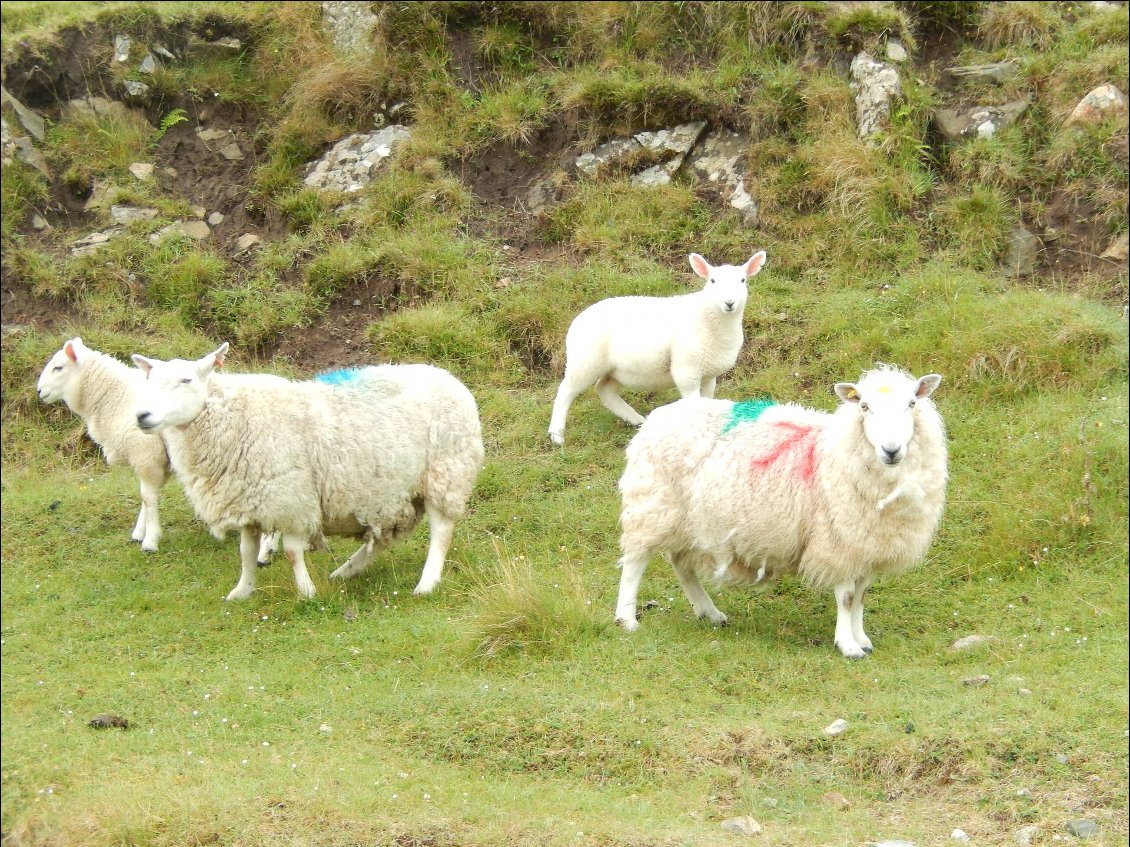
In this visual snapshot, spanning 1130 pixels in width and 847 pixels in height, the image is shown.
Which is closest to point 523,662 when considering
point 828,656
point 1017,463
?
point 828,656

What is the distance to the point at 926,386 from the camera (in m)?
7.93

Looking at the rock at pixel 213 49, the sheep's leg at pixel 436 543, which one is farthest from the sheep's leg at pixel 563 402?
the rock at pixel 213 49

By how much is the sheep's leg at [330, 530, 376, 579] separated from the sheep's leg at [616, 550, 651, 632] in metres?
2.17

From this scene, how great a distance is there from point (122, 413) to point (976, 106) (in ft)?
32.9

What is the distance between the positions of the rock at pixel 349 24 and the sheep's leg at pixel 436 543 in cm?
951

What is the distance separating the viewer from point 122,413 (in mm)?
11000

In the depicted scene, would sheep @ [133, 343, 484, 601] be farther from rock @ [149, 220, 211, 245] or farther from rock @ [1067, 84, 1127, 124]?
rock @ [1067, 84, 1127, 124]

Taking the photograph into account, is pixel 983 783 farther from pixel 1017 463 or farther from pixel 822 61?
pixel 822 61

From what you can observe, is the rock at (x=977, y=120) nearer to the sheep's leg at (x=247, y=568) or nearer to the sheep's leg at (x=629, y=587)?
the sheep's leg at (x=629, y=587)

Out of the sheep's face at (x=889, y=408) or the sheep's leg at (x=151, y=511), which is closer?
the sheep's face at (x=889, y=408)

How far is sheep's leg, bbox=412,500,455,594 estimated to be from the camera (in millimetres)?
9664

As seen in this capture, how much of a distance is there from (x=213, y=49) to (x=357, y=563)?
10793mm

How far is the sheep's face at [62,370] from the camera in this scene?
1127cm

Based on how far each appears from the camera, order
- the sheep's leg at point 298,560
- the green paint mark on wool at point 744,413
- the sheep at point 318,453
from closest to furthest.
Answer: the green paint mark on wool at point 744,413, the sheep at point 318,453, the sheep's leg at point 298,560
